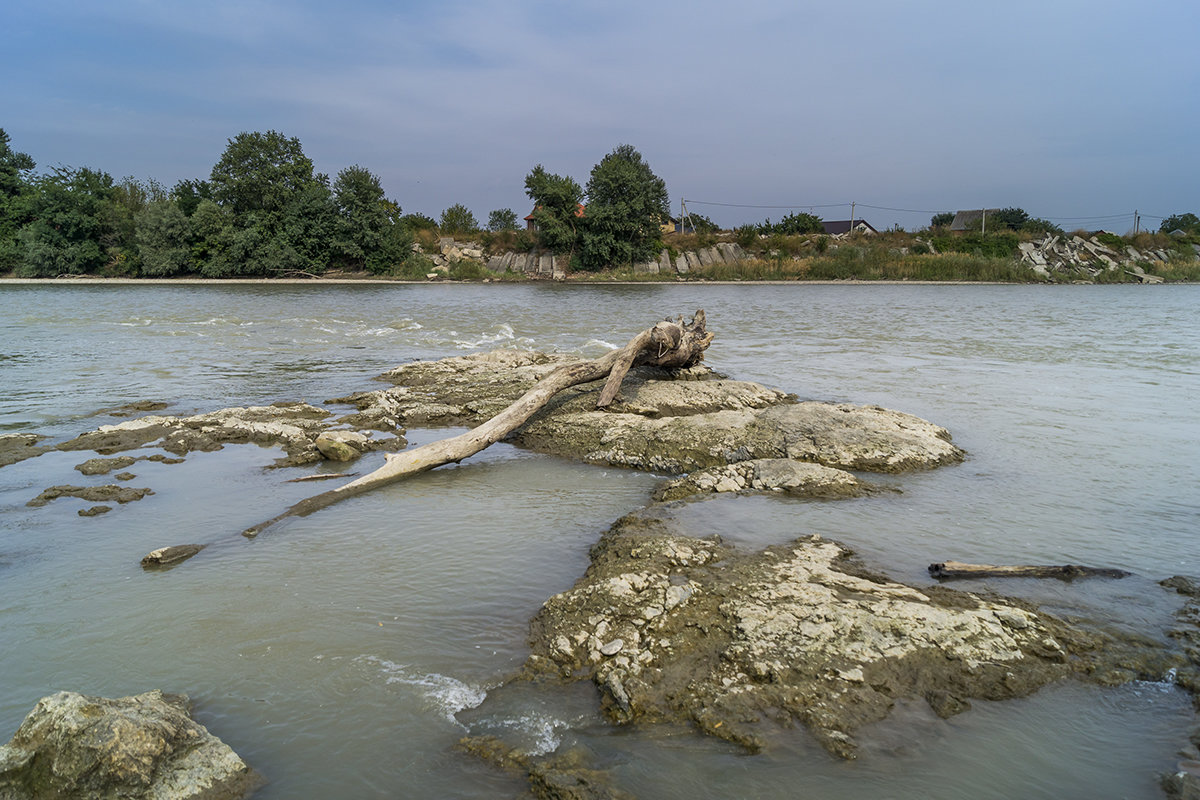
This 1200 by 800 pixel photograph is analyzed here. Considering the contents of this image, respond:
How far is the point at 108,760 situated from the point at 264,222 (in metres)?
51.1

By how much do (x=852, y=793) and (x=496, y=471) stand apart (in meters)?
4.33

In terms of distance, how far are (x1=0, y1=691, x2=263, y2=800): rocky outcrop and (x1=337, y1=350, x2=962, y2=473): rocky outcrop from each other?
4.21 m

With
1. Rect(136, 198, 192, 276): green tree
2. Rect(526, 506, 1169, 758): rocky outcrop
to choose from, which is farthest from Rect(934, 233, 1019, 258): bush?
Rect(526, 506, 1169, 758): rocky outcrop

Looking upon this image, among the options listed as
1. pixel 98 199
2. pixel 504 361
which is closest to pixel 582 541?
pixel 504 361

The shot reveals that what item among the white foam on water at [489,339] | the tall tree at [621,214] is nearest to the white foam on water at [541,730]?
the white foam on water at [489,339]

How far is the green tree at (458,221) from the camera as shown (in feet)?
198

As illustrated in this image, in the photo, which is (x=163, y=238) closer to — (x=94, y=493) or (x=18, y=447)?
(x=18, y=447)

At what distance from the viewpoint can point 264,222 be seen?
47156 mm

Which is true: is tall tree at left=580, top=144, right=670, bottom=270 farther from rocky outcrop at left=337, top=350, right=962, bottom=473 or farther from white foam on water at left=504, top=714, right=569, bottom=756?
white foam on water at left=504, top=714, right=569, bottom=756

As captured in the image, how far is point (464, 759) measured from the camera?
2602 mm

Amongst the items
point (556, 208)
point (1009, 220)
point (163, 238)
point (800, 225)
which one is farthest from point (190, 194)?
point (1009, 220)

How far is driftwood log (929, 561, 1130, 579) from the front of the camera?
3922mm

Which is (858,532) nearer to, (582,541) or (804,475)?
(804,475)

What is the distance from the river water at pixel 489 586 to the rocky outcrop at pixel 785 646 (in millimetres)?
110
